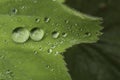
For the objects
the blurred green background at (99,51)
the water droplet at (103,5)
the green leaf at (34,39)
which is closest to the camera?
the green leaf at (34,39)

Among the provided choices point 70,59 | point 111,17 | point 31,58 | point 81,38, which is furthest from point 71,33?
point 111,17

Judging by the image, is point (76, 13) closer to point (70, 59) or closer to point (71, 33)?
point (71, 33)

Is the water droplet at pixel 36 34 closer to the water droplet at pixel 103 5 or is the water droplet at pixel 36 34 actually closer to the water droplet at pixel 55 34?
the water droplet at pixel 55 34

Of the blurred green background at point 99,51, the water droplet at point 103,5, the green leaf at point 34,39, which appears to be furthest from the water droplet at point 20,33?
the water droplet at point 103,5

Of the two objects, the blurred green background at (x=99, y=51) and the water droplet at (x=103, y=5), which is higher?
the water droplet at (x=103, y=5)

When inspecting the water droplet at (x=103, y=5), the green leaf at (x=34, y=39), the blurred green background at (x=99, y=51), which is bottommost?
the blurred green background at (x=99, y=51)

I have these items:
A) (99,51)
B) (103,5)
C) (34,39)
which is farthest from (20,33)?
(103,5)

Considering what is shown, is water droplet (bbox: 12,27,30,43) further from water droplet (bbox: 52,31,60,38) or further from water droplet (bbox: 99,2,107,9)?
water droplet (bbox: 99,2,107,9)

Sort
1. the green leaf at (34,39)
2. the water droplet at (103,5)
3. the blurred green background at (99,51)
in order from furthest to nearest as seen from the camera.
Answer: the water droplet at (103,5), the blurred green background at (99,51), the green leaf at (34,39)

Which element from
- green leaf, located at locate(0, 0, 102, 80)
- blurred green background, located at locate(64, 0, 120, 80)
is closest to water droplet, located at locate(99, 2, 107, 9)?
blurred green background, located at locate(64, 0, 120, 80)

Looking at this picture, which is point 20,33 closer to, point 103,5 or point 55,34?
point 55,34
